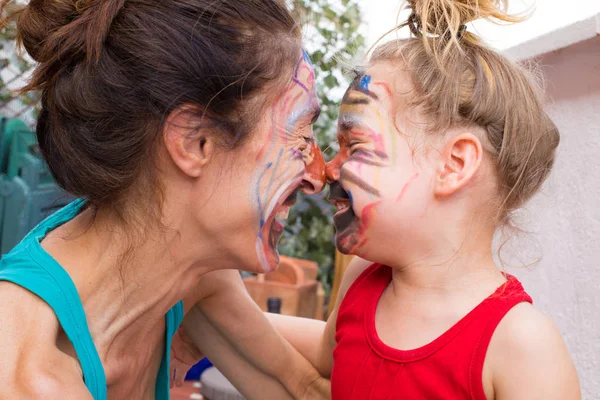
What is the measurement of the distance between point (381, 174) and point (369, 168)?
0.03 metres

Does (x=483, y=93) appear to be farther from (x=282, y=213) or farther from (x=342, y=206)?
(x=282, y=213)

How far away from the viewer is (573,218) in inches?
73.8

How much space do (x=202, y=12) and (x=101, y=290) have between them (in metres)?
0.63

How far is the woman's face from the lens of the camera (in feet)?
5.09

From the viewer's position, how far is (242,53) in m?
1.48

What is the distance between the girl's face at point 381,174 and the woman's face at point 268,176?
0.11 metres

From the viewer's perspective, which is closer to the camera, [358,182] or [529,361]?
[529,361]

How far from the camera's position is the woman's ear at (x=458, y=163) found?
1564 mm

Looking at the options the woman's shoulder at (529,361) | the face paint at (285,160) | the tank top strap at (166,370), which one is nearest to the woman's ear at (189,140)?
the face paint at (285,160)

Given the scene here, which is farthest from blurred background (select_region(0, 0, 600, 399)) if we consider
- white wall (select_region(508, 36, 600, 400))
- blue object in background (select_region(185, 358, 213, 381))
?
blue object in background (select_region(185, 358, 213, 381))

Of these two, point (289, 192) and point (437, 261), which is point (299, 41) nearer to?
point (289, 192)

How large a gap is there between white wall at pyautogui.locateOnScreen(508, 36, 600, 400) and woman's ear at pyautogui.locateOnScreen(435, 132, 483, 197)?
14.1 inches

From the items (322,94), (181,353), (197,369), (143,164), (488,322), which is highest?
(143,164)

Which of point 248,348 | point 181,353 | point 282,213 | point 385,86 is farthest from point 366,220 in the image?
point 181,353
